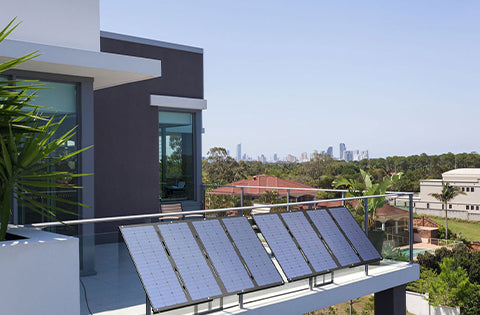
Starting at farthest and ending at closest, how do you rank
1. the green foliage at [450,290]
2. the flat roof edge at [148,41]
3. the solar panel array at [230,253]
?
the green foliage at [450,290]
the flat roof edge at [148,41]
the solar panel array at [230,253]

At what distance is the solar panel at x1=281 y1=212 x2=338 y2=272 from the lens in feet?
21.9

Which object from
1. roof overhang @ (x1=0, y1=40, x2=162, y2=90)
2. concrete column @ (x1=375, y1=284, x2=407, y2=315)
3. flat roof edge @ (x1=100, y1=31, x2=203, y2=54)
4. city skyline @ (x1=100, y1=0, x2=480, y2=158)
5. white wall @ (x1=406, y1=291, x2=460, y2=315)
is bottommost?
white wall @ (x1=406, y1=291, x2=460, y2=315)

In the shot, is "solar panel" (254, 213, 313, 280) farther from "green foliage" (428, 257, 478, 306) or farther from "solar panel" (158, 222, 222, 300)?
"green foliage" (428, 257, 478, 306)

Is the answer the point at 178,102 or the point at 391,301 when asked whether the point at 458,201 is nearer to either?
the point at 178,102

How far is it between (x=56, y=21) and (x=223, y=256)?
5081 mm

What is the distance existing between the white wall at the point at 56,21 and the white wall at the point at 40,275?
14.6 ft

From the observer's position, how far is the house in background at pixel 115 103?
777 centimetres

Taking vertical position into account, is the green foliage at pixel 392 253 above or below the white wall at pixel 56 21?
below

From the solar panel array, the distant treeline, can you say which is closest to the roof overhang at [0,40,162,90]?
the solar panel array

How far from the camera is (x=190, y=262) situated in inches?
213

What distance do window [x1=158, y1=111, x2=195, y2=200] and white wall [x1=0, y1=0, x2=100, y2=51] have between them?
423cm

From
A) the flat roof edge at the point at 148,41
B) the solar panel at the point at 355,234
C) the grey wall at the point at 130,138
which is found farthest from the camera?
the flat roof edge at the point at 148,41

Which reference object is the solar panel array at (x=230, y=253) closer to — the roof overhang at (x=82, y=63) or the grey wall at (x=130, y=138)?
the roof overhang at (x=82, y=63)

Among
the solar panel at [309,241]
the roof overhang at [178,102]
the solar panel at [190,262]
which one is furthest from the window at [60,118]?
the roof overhang at [178,102]
